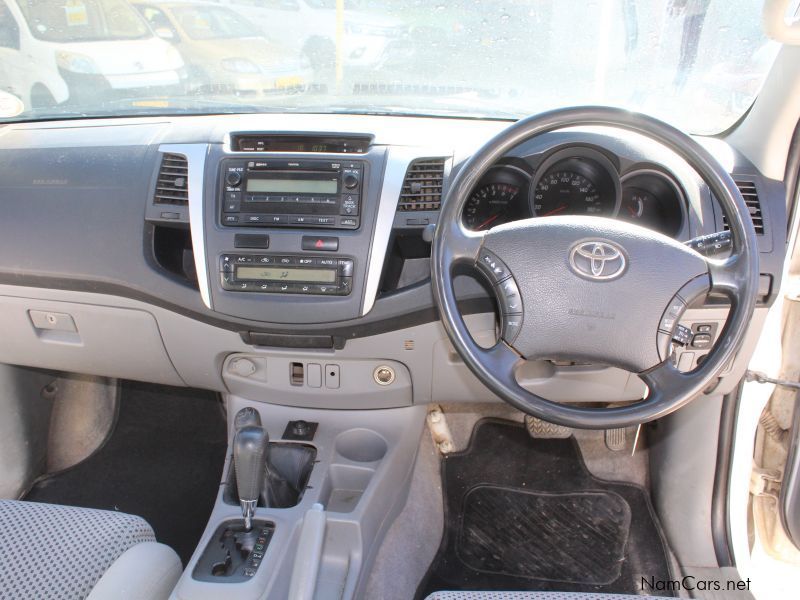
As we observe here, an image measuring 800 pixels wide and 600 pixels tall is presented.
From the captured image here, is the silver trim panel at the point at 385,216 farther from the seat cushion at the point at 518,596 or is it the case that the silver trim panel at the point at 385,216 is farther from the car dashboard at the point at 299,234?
the seat cushion at the point at 518,596

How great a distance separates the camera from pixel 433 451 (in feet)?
8.02

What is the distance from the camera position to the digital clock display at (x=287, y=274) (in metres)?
1.60

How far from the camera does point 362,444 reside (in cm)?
197

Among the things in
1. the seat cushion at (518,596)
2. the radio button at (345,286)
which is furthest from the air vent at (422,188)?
the seat cushion at (518,596)

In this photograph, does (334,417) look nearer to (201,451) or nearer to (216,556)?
(216,556)

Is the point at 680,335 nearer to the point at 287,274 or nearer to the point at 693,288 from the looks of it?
the point at 693,288

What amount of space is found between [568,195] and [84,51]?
1.51m

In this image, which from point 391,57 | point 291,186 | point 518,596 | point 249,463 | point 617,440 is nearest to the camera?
point 518,596

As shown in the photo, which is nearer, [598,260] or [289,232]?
[598,260]

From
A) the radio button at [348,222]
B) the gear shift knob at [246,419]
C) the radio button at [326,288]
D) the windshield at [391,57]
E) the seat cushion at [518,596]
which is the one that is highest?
the windshield at [391,57]

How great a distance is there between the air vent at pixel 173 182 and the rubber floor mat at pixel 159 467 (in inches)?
43.9

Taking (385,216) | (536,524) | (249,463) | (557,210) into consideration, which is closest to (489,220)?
(557,210)

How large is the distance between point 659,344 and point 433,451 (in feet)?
4.35

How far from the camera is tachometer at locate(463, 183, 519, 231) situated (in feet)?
5.33
